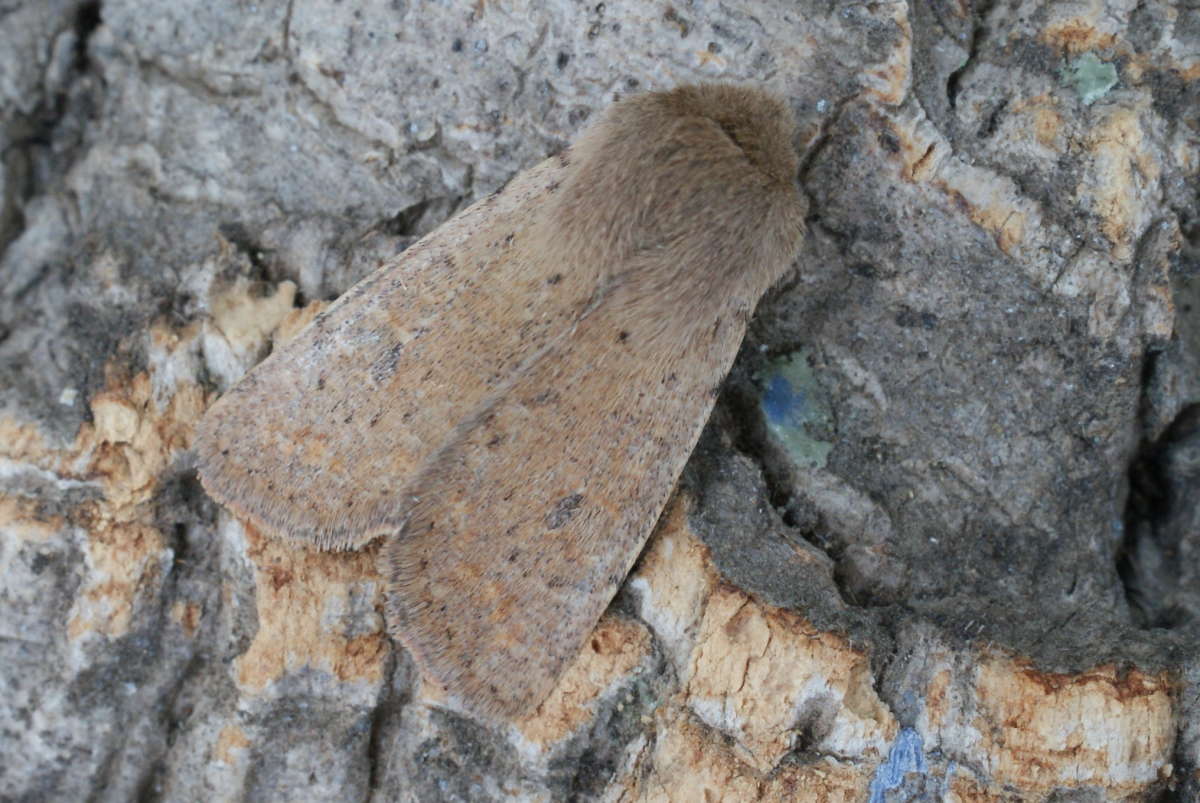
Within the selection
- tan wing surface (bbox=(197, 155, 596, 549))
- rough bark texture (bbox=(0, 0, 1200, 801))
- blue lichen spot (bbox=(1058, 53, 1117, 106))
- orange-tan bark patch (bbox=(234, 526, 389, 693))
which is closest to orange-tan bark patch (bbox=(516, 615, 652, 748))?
rough bark texture (bbox=(0, 0, 1200, 801))

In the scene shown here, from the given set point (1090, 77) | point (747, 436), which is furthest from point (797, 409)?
point (1090, 77)

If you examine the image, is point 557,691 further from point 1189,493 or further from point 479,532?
point 1189,493

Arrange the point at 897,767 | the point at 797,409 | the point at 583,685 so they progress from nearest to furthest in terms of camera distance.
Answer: the point at 897,767, the point at 583,685, the point at 797,409

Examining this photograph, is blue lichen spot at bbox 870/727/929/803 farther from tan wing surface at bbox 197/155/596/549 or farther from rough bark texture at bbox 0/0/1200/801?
tan wing surface at bbox 197/155/596/549

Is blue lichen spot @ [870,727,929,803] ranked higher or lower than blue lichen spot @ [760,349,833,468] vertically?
lower

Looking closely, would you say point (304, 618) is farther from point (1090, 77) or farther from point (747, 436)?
point (1090, 77)

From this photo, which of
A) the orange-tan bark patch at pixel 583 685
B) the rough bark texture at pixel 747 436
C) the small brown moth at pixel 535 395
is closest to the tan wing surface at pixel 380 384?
the small brown moth at pixel 535 395

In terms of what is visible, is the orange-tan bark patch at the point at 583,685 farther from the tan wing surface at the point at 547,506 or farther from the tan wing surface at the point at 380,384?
the tan wing surface at the point at 380,384
